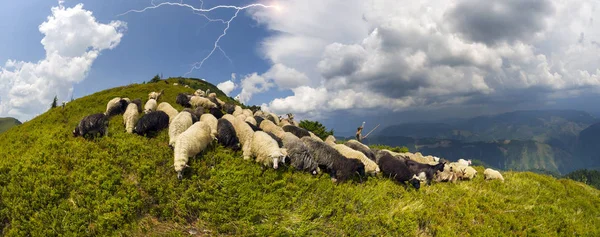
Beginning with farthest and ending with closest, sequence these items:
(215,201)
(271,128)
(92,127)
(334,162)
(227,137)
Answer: (271,128), (92,127), (227,137), (334,162), (215,201)

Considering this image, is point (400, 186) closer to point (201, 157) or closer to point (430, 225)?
point (430, 225)

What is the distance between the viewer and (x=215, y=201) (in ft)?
32.0

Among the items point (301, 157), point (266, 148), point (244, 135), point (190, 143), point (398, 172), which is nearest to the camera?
point (190, 143)

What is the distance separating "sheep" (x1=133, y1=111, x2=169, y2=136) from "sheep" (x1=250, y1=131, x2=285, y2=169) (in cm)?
596

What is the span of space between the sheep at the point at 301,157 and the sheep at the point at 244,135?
192 centimetres

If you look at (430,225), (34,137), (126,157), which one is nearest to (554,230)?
(430,225)

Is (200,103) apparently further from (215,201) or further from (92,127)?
(215,201)

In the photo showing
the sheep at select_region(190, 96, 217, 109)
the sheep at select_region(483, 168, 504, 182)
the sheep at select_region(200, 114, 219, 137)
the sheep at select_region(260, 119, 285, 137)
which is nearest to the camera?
the sheep at select_region(200, 114, 219, 137)

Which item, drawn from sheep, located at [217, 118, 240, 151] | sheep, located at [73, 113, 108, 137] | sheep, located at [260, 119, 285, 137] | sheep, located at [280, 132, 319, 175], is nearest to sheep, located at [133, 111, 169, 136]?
sheep, located at [73, 113, 108, 137]

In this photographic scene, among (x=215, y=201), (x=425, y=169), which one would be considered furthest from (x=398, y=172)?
(x=215, y=201)

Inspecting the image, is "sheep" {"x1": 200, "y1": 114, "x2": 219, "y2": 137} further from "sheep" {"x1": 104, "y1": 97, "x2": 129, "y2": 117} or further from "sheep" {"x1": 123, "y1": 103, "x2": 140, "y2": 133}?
"sheep" {"x1": 104, "y1": 97, "x2": 129, "y2": 117}

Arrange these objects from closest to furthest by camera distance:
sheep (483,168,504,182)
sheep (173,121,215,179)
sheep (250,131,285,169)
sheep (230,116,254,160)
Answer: sheep (173,121,215,179), sheep (250,131,285,169), sheep (230,116,254,160), sheep (483,168,504,182)

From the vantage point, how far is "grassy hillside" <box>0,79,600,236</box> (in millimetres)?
8930

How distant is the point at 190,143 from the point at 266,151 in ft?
11.1
